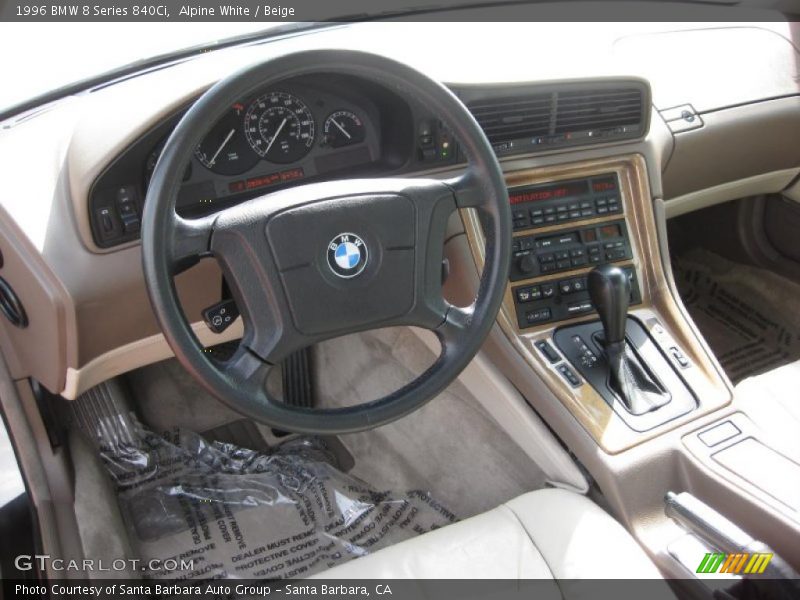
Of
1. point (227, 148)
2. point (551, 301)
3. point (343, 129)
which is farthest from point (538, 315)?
point (227, 148)

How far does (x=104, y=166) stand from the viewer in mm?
1214

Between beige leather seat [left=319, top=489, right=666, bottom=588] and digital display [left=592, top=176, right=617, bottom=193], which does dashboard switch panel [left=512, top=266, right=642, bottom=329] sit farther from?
beige leather seat [left=319, top=489, right=666, bottom=588]

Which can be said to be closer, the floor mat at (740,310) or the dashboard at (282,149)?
the dashboard at (282,149)

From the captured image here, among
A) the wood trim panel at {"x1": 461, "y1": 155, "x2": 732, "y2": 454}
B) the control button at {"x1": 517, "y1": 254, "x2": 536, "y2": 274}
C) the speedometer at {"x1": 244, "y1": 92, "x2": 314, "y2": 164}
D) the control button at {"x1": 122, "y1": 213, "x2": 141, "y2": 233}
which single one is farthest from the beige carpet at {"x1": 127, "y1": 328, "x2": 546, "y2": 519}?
the control button at {"x1": 122, "y1": 213, "x2": 141, "y2": 233}

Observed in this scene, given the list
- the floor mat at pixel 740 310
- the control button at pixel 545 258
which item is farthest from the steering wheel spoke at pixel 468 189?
the floor mat at pixel 740 310

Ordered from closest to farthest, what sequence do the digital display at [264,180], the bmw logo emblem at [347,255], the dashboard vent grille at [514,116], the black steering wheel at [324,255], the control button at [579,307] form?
the black steering wheel at [324,255] < the bmw logo emblem at [347,255] < the digital display at [264,180] < the dashboard vent grille at [514,116] < the control button at [579,307]

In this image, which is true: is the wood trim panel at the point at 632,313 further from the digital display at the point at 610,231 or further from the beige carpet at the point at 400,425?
the beige carpet at the point at 400,425

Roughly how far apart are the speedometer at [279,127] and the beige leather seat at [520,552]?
27.8 inches

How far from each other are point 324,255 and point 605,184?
2.59ft

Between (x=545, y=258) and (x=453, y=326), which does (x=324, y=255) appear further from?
(x=545, y=258)

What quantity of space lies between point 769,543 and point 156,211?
104 centimetres

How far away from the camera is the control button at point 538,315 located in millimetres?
1533

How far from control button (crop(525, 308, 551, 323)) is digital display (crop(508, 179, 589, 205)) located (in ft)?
0.73

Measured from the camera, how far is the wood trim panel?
1396 millimetres
